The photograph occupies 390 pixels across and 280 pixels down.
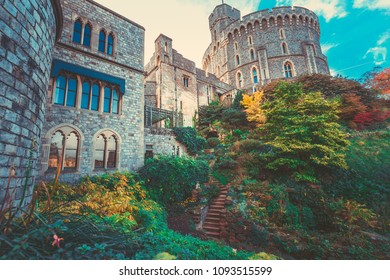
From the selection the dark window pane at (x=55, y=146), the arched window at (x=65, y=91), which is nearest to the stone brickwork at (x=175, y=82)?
the arched window at (x=65, y=91)

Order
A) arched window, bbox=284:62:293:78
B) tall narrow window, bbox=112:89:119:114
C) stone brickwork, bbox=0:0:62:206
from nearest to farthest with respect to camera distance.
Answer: stone brickwork, bbox=0:0:62:206
tall narrow window, bbox=112:89:119:114
arched window, bbox=284:62:293:78

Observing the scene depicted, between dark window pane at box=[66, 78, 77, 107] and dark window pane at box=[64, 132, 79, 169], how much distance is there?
1.52 m

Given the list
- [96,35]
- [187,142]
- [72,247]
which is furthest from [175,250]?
[96,35]

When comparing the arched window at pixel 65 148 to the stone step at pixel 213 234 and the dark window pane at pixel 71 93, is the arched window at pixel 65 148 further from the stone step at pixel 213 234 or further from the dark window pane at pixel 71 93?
the stone step at pixel 213 234

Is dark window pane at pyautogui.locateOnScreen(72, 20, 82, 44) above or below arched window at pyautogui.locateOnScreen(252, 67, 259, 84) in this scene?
below

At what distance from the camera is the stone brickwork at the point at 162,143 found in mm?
10836

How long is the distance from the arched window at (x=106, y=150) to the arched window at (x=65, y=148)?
845 mm

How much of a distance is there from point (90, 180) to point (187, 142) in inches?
265

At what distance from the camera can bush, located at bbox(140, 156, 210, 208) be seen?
854 centimetres

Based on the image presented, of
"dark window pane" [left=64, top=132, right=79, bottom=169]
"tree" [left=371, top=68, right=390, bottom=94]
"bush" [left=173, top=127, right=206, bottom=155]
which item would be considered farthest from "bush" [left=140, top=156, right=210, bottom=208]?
"tree" [left=371, top=68, right=390, bottom=94]

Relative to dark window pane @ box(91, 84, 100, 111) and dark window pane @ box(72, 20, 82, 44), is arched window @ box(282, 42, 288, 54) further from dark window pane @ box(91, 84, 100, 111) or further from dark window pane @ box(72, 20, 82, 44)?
dark window pane @ box(91, 84, 100, 111)

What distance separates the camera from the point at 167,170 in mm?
8781

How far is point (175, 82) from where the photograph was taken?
18.8m
